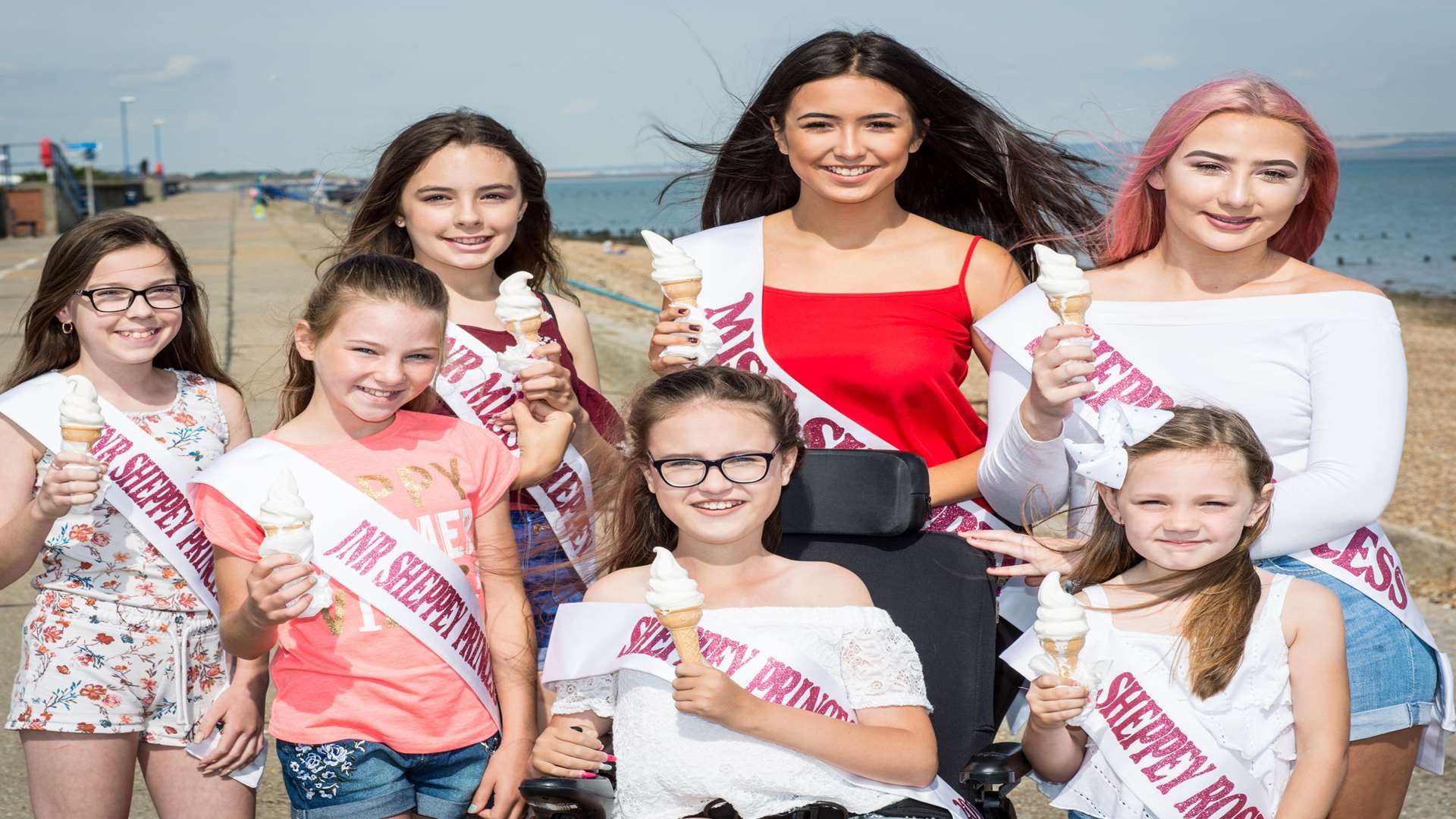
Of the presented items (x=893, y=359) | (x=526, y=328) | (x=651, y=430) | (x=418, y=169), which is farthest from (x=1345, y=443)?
(x=418, y=169)

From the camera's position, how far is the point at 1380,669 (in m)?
2.59

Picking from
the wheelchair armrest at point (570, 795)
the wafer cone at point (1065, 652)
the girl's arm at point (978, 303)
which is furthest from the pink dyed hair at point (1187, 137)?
the wheelchair armrest at point (570, 795)

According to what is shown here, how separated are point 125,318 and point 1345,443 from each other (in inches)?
102

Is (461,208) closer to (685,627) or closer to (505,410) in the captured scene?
(505,410)

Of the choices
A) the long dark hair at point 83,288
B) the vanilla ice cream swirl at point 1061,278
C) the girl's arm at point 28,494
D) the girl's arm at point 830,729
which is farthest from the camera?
the long dark hair at point 83,288

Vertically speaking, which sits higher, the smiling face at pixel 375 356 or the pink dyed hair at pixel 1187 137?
the pink dyed hair at pixel 1187 137

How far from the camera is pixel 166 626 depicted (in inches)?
112

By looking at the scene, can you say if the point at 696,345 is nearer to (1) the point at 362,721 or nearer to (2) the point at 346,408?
(2) the point at 346,408

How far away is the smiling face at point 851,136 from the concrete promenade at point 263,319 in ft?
2.30

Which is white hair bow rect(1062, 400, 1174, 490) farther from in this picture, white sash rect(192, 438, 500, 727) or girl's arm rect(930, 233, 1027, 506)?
white sash rect(192, 438, 500, 727)

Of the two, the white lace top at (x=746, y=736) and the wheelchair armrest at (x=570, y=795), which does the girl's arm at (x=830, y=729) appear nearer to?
the white lace top at (x=746, y=736)

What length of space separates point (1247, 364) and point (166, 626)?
239cm

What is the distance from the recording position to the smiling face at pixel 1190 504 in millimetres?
2496

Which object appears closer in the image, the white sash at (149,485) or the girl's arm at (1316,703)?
the girl's arm at (1316,703)
